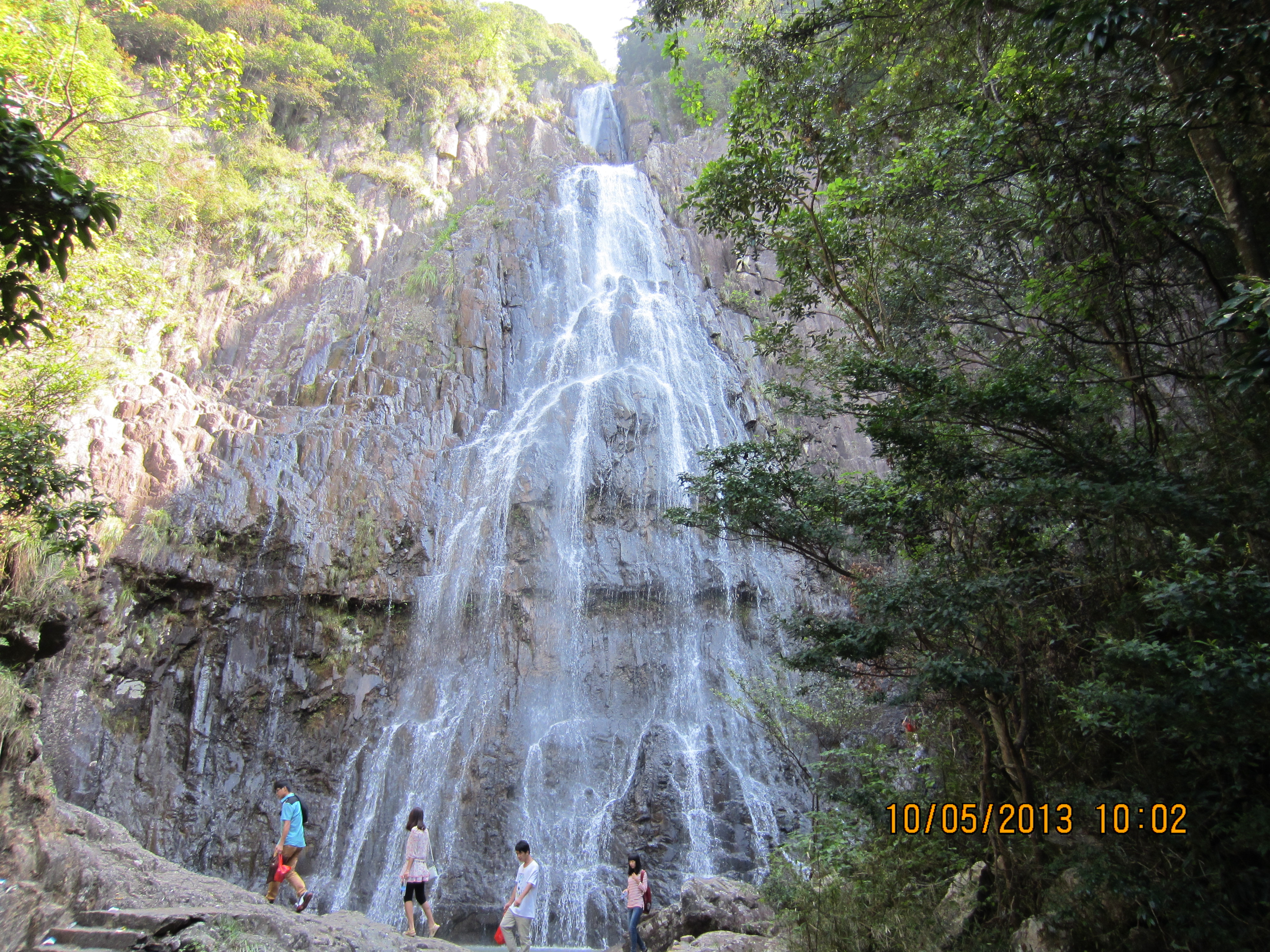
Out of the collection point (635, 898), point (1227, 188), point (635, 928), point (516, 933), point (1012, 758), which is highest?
point (1227, 188)

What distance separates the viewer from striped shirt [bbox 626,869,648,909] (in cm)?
808

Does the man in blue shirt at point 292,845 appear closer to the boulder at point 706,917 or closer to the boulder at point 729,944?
the boulder at point 706,917

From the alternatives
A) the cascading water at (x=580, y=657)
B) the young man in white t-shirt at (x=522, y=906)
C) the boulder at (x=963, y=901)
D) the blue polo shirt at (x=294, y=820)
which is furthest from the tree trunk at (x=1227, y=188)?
the cascading water at (x=580, y=657)

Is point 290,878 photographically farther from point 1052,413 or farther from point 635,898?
point 1052,413

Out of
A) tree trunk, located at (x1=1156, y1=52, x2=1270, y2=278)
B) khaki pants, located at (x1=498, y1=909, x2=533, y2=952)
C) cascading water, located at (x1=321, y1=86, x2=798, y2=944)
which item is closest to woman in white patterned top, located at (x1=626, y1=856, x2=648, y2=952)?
khaki pants, located at (x1=498, y1=909, x2=533, y2=952)

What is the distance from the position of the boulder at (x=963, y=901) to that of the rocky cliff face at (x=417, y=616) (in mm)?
6328

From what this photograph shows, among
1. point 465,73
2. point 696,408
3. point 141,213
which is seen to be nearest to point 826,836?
point 696,408

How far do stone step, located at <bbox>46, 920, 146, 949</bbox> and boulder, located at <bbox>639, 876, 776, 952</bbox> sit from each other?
18.5 feet

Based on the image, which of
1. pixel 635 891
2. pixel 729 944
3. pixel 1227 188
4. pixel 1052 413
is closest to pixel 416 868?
pixel 635 891

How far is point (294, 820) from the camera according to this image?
→ 7.49 metres

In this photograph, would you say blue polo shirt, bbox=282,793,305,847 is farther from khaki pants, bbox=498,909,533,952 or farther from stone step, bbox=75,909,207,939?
khaki pants, bbox=498,909,533,952

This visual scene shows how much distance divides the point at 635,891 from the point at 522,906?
1.65 metres

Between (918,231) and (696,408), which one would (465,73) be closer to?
Answer: (696,408)

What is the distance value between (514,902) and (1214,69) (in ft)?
29.0
